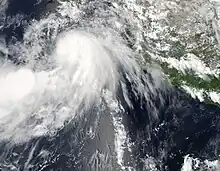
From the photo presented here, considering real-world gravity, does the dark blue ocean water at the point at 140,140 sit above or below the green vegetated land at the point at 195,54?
below

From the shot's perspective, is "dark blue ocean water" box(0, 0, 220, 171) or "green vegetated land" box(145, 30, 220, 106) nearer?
"dark blue ocean water" box(0, 0, 220, 171)

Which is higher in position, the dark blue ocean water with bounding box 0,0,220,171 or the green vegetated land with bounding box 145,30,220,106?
the green vegetated land with bounding box 145,30,220,106

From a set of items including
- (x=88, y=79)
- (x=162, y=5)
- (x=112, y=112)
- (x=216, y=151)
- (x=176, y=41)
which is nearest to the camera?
(x=216, y=151)

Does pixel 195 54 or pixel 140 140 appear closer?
pixel 140 140

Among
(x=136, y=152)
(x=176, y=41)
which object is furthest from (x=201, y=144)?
(x=176, y=41)

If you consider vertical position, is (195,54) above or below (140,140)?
above

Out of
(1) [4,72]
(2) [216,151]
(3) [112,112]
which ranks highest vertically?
(1) [4,72]

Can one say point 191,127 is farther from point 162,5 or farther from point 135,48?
point 162,5

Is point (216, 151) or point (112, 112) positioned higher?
point (112, 112)

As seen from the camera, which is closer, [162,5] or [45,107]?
[45,107]

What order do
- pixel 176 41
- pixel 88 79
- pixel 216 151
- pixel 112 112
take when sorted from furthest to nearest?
1. pixel 176 41
2. pixel 88 79
3. pixel 112 112
4. pixel 216 151

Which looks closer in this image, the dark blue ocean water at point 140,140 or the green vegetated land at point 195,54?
the dark blue ocean water at point 140,140
